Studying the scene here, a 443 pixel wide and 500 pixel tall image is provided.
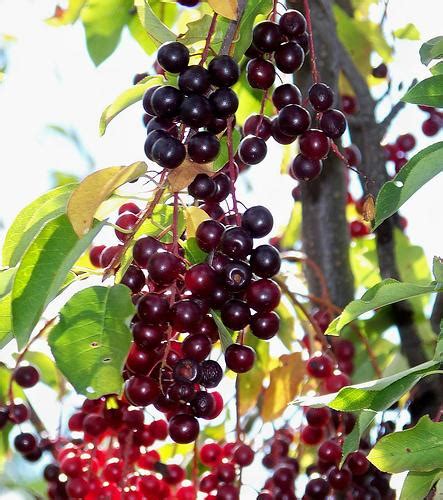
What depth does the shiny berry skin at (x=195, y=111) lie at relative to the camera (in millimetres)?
939

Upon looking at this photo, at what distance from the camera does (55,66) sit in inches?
114

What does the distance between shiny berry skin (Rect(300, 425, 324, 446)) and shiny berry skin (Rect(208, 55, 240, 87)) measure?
753 millimetres

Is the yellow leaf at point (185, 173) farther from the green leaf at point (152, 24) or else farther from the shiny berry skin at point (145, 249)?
the green leaf at point (152, 24)

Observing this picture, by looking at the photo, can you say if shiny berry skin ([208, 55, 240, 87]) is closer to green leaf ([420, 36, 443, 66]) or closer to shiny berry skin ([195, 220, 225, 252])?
shiny berry skin ([195, 220, 225, 252])

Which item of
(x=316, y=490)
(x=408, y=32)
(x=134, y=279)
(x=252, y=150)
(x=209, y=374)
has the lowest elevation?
(x=316, y=490)

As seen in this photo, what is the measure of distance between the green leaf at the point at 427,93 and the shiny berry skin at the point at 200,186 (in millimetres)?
242

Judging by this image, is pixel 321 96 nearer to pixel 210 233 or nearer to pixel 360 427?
pixel 210 233

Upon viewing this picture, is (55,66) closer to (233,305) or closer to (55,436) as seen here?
(55,436)

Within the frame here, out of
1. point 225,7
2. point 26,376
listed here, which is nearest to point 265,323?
point 225,7

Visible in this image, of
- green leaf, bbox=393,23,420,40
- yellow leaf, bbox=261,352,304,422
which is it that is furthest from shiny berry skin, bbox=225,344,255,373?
green leaf, bbox=393,23,420,40

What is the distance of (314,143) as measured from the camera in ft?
3.47

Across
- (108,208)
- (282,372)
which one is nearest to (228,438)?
(282,372)

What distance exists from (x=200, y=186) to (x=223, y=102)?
10cm

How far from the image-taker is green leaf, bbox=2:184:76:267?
100cm
